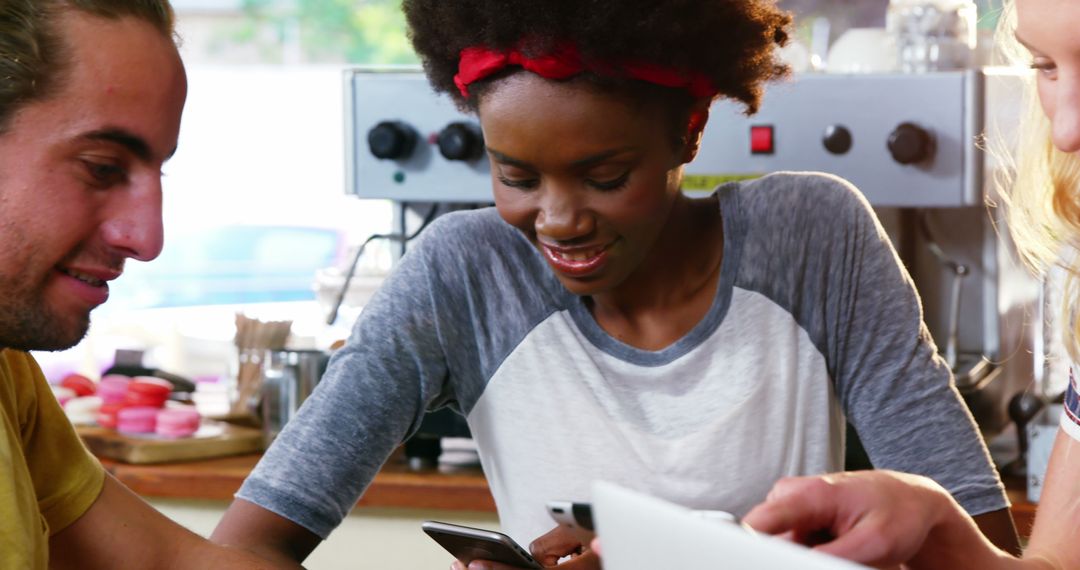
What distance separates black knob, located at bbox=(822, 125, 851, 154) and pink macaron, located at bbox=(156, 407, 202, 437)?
107cm

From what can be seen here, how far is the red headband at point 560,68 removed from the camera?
129 centimetres

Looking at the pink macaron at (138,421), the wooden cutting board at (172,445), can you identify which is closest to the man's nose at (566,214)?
the wooden cutting board at (172,445)

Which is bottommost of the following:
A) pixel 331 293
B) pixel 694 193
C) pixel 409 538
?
pixel 409 538

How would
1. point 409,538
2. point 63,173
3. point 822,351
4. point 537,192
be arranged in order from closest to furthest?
point 63,173 → point 537,192 → point 822,351 → point 409,538

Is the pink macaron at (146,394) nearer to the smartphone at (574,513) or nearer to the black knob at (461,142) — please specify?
the black knob at (461,142)

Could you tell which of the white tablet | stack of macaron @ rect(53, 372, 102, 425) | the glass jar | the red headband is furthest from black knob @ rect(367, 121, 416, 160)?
the white tablet

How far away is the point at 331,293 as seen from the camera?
2.49 meters

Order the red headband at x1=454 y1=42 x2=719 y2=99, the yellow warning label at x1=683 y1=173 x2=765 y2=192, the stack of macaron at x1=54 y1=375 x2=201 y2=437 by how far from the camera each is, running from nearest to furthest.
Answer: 1. the red headband at x1=454 y1=42 x2=719 y2=99
2. the yellow warning label at x1=683 y1=173 x2=765 y2=192
3. the stack of macaron at x1=54 y1=375 x2=201 y2=437

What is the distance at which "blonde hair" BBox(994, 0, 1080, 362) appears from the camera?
4.36 ft

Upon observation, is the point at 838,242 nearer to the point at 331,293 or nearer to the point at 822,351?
the point at 822,351

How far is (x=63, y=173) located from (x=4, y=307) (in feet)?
0.40

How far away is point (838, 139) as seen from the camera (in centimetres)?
214

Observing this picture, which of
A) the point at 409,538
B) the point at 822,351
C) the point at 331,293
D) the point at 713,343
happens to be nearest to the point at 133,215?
the point at 713,343

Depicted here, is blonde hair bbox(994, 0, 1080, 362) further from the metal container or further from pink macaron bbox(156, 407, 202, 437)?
pink macaron bbox(156, 407, 202, 437)
